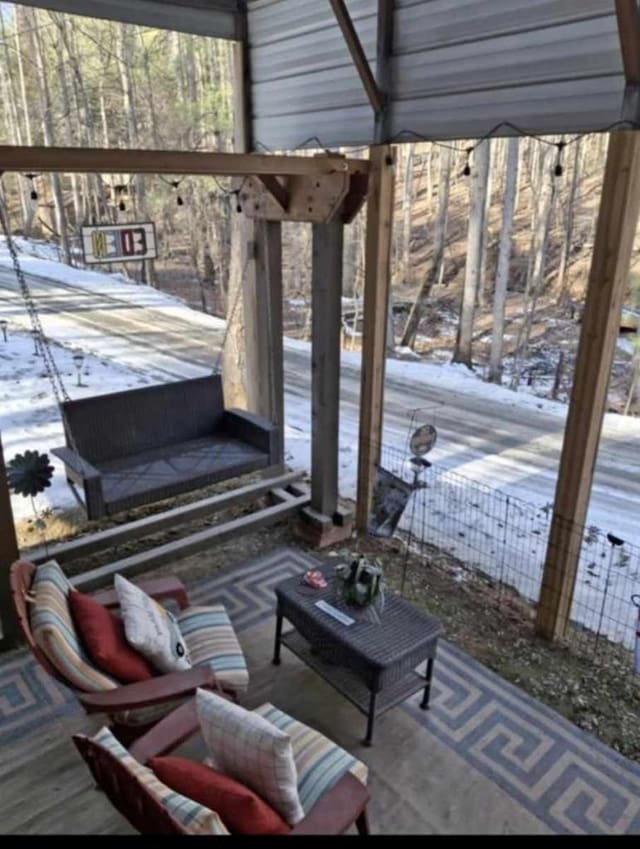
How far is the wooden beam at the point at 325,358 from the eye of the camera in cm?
395

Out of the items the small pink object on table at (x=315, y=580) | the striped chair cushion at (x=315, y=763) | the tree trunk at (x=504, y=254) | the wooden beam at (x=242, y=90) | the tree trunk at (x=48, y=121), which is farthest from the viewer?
the tree trunk at (x=504, y=254)

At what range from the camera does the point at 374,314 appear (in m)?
4.07

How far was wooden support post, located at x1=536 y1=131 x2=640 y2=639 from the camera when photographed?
2.72m

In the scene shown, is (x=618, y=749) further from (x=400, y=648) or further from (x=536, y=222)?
(x=536, y=222)

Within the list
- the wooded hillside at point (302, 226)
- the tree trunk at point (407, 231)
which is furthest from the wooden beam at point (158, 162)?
the tree trunk at point (407, 231)

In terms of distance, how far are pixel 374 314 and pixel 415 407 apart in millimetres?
5014

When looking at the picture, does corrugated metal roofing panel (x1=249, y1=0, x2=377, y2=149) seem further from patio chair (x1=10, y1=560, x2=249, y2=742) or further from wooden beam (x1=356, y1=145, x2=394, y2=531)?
patio chair (x1=10, y1=560, x2=249, y2=742)

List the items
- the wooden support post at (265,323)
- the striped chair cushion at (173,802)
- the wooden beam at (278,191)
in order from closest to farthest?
the striped chair cushion at (173,802) < the wooden beam at (278,191) < the wooden support post at (265,323)

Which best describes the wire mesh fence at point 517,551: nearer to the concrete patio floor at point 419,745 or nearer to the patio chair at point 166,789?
the concrete patio floor at point 419,745

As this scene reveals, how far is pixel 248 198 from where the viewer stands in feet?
14.3

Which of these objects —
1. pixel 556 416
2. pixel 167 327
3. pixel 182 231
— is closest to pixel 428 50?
pixel 556 416

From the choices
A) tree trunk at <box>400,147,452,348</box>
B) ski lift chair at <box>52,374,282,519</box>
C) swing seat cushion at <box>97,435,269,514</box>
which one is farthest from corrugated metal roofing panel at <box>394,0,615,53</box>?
tree trunk at <box>400,147,452,348</box>

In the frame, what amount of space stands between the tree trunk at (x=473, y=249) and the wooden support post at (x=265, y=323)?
6108mm

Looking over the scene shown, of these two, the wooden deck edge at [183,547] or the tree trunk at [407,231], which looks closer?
the wooden deck edge at [183,547]
